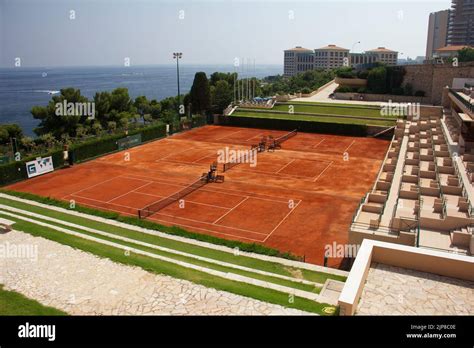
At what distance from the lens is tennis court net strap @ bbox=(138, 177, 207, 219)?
83.7ft

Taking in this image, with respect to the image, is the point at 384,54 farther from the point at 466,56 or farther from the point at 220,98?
the point at 220,98

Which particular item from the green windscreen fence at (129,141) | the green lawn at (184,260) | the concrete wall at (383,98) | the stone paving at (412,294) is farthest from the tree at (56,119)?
the stone paving at (412,294)

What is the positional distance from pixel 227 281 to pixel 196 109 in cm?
5099

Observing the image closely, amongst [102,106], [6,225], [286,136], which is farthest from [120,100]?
[6,225]

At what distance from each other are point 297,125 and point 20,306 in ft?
155

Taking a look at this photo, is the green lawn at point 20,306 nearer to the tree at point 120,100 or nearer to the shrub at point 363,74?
the tree at point 120,100

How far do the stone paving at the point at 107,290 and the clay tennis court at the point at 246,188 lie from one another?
324 inches

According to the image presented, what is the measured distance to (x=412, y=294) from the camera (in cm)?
1057

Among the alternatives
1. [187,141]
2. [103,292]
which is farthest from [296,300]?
[187,141]
